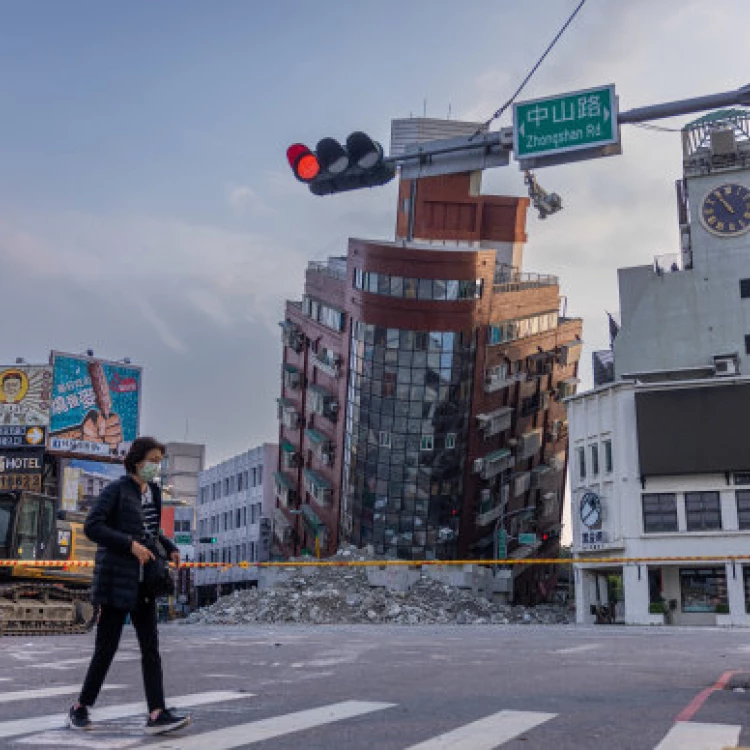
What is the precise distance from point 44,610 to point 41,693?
Answer: 14.7 m

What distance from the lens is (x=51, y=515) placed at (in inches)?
894

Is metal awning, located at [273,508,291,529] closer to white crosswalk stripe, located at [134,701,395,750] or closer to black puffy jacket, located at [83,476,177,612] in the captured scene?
white crosswalk stripe, located at [134,701,395,750]

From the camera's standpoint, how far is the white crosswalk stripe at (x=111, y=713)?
20.6 feet

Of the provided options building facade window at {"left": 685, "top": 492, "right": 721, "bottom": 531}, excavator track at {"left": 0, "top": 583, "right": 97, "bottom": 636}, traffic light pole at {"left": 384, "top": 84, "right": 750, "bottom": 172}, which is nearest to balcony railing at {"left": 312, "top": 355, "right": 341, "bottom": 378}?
building facade window at {"left": 685, "top": 492, "right": 721, "bottom": 531}

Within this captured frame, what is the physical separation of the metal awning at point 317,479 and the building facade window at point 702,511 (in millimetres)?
27867

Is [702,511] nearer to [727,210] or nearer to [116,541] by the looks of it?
[727,210]

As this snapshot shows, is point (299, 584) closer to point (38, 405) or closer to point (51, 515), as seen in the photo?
point (38, 405)

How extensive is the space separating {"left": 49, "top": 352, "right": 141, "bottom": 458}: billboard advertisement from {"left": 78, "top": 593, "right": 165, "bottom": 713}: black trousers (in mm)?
54201

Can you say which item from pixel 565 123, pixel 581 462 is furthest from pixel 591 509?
pixel 565 123

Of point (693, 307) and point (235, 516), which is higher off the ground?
point (693, 307)

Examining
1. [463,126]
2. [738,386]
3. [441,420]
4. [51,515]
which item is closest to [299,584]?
[441,420]

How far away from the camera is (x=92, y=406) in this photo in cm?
6084

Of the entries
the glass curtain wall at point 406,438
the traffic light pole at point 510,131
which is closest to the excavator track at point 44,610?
the traffic light pole at point 510,131

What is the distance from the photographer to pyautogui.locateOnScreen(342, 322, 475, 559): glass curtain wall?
68375 millimetres
